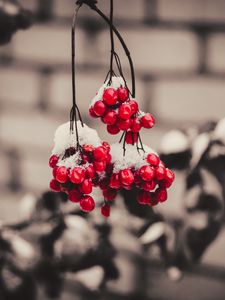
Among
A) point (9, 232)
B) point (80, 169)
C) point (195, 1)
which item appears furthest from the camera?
point (9, 232)

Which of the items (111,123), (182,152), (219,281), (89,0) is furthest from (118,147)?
(219,281)

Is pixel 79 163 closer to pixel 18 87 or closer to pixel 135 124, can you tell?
pixel 135 124

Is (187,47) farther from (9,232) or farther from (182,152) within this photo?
(9,232)

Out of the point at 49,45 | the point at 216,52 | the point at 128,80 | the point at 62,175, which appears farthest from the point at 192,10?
the point at 62,175

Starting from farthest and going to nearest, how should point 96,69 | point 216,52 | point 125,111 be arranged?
point 96,69, point 216,52, point 125,111

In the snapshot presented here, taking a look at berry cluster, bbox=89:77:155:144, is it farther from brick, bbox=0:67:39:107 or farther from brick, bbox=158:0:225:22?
brick, bbox=0:67:39:107

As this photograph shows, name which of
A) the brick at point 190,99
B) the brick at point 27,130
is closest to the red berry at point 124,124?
the brick at point 190,99

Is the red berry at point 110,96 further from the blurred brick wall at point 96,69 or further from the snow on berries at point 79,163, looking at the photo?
the blurred brick wall at point 96,69
